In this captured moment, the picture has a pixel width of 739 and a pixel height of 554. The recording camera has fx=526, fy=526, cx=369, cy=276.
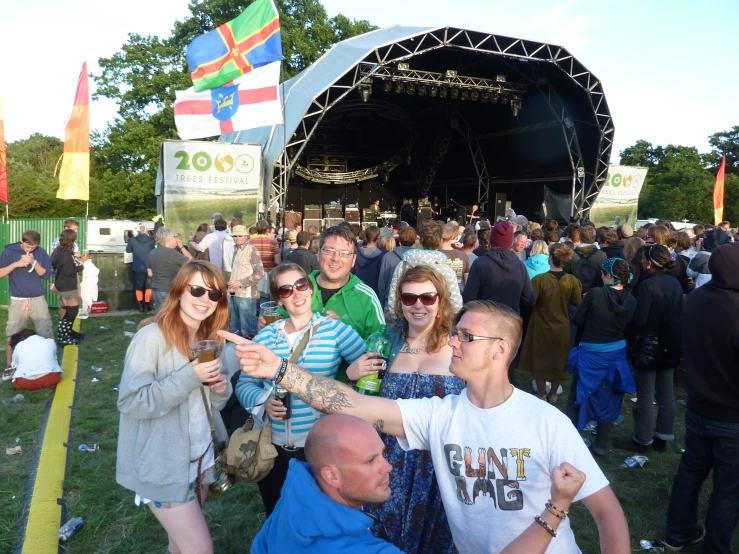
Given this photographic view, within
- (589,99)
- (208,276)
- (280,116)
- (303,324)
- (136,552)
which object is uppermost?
(589,99)

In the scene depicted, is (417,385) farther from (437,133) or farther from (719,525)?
(437,133)

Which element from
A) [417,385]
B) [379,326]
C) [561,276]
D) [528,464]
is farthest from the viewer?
[561,276]

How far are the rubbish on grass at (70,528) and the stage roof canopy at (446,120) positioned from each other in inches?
351

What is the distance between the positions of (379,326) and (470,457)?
1303 mm

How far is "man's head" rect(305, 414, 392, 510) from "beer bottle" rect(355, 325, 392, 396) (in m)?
0.85

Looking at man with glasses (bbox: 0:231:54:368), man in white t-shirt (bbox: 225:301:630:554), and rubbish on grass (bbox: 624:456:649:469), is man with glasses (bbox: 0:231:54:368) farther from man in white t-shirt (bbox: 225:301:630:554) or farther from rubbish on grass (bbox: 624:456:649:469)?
rubbish on grass (bbox: 624:456:649:469)

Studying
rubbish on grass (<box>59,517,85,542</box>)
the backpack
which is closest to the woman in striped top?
rubbish on grass (<box>59,517,85,542</box>)

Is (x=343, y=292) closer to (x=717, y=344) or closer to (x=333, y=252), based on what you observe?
(x=333, y=252)

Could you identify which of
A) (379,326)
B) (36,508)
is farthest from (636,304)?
(36,508)

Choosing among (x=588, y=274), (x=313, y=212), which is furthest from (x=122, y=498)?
(x=313, y=212)

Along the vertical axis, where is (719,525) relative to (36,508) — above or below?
above

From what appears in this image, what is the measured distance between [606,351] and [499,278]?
Answer: 109 centimetres

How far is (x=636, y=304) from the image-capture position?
4.21 meters

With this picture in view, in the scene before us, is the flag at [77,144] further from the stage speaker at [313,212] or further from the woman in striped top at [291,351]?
the stage speaker at [313,212]
